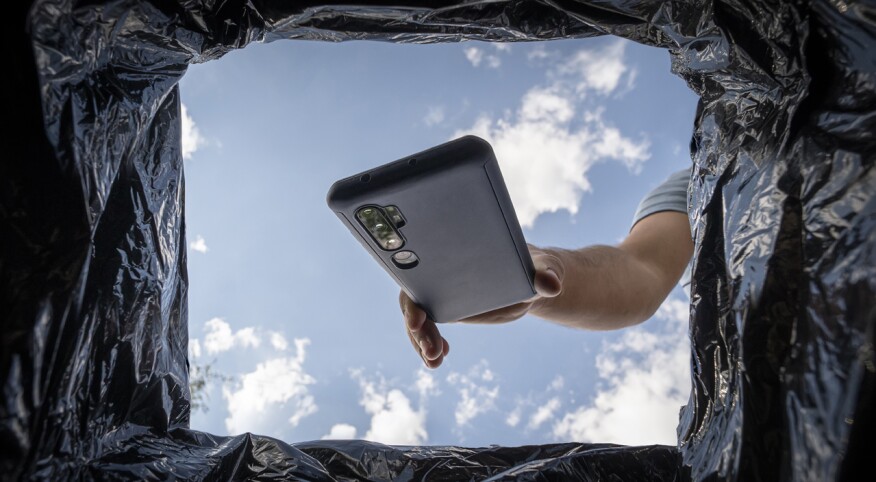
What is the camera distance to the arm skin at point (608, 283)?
85 cm

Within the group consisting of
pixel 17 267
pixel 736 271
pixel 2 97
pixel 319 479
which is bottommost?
pixel 319 479

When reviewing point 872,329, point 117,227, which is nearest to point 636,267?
point 872,329

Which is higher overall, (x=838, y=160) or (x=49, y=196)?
(x=49, y=196)

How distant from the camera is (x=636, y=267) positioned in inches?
40.4

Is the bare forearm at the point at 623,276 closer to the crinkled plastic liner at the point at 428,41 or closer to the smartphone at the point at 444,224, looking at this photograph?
the smartphone at the point at 444,224

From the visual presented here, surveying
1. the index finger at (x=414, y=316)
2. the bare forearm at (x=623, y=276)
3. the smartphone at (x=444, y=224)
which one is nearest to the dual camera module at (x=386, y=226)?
the smartphone at (x=444, y=224)

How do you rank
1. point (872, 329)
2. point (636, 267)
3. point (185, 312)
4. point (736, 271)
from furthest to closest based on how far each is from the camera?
point (636, 267) < point (185, 312) < point (736, 271) < point (872, 329)

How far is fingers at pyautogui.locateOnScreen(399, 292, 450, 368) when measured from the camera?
775 mm

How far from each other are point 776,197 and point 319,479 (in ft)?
1.60

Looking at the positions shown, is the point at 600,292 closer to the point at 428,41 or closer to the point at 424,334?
the point at 424,334

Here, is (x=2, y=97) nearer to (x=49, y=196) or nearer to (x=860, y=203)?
(x=49, y=196)

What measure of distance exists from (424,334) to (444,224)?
31cm

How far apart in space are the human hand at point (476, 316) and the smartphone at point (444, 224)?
27mm

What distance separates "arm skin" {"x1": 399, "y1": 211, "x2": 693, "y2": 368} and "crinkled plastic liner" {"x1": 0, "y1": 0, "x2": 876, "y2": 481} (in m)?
0.30
